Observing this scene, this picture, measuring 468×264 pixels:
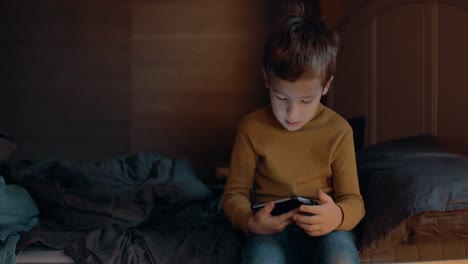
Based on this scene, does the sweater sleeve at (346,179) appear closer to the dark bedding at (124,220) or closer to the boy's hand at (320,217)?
the boy's hand at (320,217)

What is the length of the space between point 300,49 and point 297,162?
29 centimetres

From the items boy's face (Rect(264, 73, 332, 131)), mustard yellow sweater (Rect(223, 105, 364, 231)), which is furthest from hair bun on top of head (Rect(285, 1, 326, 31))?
mustard yellow sweater (Rect(223, 105, 364, 231))

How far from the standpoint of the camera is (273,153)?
1524 mm

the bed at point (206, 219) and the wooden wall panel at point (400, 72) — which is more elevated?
the wooden wall panel at point (400, 72)

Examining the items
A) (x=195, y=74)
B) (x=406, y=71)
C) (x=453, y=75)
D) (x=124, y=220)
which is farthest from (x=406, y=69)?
(x=195, y=74)

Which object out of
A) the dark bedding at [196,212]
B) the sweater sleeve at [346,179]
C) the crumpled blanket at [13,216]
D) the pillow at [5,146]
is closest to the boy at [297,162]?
the sweater sleeve at [346,179]

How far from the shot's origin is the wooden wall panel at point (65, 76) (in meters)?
3.37

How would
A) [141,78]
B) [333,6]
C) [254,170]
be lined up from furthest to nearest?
1. [141,78]
2. [333,6]
3. [254,170]

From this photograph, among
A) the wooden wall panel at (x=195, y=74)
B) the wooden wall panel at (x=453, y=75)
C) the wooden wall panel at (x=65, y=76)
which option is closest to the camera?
the wooden wall panel at (x=453, y=75)

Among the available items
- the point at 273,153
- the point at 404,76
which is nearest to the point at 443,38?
the point at 404,76

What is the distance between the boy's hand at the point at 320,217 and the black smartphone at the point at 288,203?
0.02 metres

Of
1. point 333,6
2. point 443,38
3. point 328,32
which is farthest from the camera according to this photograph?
point 333,6

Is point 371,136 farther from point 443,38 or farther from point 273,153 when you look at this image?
point 273,153

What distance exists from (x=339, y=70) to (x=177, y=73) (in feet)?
3.49
